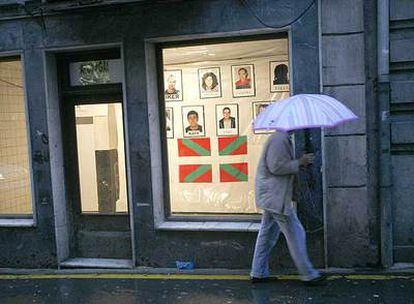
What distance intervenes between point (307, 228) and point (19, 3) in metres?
4.54

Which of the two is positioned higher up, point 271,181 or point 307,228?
point 271,181

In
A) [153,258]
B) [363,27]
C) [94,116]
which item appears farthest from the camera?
[94,116]

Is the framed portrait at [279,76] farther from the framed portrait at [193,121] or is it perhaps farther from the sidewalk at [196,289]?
the sidewalk at [196,289]

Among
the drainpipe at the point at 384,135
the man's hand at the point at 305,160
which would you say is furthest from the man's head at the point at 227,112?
the drainpipe at the point at 384,135

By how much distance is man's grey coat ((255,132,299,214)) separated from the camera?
5688mm

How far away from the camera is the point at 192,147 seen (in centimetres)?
736

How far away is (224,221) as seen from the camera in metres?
7.09

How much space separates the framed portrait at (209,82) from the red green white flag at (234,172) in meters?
0.93

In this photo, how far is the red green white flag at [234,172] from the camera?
23.6 ft

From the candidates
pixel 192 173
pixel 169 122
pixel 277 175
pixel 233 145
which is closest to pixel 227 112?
pixel 233 145

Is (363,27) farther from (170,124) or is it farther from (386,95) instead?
(170,124)

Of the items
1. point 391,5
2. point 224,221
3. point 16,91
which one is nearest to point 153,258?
point 224,221

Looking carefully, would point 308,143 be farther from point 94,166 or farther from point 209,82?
point 94,166

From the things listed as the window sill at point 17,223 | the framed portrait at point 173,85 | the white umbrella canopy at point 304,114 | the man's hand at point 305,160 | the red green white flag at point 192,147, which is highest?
the framed portrait at point 173,85
